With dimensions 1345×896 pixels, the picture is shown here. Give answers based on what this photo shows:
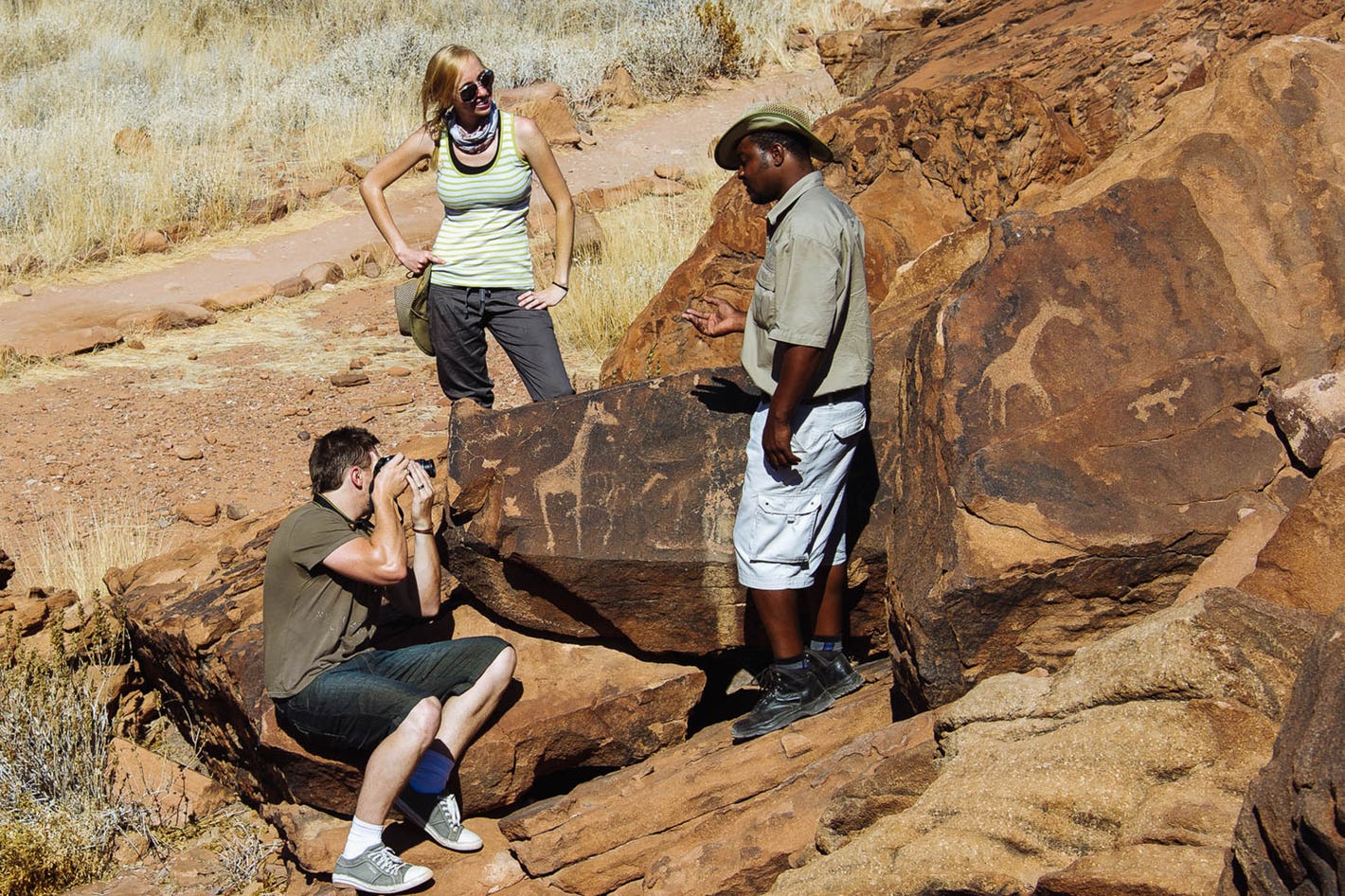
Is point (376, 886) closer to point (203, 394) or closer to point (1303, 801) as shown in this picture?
point (1303, 801)

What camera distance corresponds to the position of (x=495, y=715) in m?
4.28

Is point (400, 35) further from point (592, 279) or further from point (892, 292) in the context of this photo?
point (892, 292)

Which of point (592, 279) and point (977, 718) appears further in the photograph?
point (592, 279)

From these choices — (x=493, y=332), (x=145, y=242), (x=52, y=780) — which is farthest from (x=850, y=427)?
(x=145, y=242)

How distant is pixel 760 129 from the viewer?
3805 millimetres

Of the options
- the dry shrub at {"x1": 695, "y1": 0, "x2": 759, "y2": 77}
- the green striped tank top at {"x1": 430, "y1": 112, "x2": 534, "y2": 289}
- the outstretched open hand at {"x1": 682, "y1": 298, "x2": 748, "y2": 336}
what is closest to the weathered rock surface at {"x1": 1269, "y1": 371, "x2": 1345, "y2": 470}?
the outstretched open hand at {"x1": 682, "y1": 298, "x2": 748, "y2": 336}

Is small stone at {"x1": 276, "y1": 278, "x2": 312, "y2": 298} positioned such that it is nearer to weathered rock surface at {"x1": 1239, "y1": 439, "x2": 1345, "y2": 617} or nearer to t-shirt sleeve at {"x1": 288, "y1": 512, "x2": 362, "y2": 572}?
t-shirt sleeve at {"x1": 288, "y1": 512, "x2": 362, "y2": 572}

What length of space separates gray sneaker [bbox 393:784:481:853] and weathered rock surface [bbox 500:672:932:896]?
0.44ft

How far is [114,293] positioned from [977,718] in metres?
8.58

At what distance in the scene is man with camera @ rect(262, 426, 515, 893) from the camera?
3.91 m

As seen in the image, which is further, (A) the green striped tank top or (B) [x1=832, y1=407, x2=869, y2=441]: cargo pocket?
(A) the green striped tank top

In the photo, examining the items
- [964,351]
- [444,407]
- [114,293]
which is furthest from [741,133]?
[114,293]

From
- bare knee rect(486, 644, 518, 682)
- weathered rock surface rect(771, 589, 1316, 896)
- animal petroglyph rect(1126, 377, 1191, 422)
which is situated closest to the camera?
weathered rock surface rect(771, 589, 1316, 896)

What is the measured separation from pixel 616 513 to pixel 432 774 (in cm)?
105
